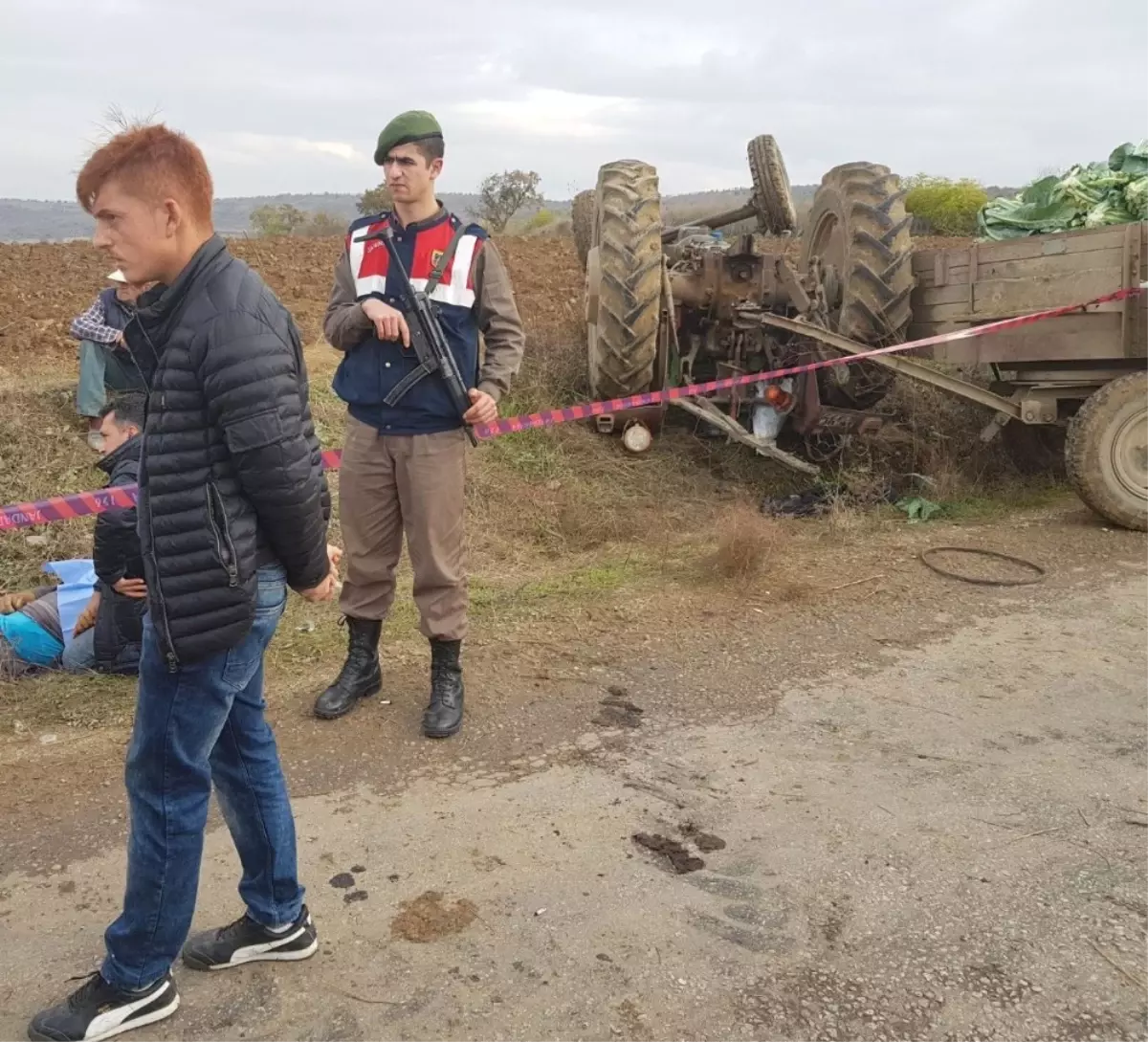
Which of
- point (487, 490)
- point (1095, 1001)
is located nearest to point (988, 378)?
point (487, 490)

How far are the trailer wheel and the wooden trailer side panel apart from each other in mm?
278

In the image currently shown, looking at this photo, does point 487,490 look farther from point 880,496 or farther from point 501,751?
point 501,751

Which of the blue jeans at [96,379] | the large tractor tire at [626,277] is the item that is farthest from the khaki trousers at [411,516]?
the blue jeans at [96,379]

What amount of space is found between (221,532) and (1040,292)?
5.65m

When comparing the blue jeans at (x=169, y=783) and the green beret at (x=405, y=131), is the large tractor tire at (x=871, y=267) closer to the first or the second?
the green beret at (x=405, y=131)

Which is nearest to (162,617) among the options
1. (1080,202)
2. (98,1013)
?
(98,1013)

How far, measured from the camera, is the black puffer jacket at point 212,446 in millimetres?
2062

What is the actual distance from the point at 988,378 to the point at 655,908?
5978 millimetres

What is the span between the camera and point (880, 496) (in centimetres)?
701

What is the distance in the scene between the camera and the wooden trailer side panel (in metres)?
5.98

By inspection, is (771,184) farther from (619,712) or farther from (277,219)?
(277,219)

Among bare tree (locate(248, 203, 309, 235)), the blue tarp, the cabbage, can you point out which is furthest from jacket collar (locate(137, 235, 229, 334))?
bare tree (locate(248, 203, 309, 235))

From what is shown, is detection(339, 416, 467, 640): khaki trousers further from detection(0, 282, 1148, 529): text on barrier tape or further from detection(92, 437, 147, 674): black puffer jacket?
detection(92, 437, 147, 674): black puffer jacket

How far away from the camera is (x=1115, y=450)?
19.4 feet
